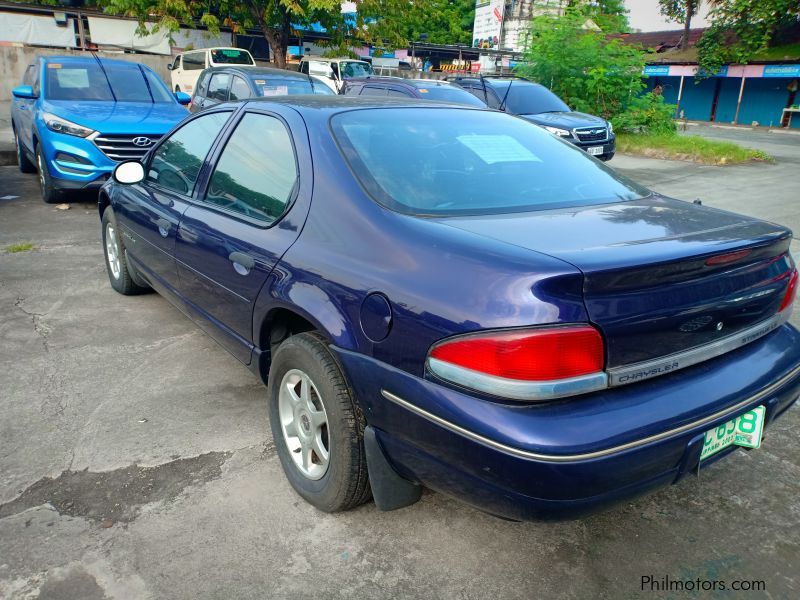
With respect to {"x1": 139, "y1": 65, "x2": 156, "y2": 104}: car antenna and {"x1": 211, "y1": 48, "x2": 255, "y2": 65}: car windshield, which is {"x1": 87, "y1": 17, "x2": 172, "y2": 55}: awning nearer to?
{"x1": 211, "y1": 48, "x2": 255, "y2": 65}: car windshield

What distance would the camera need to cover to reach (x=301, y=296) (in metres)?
2.49

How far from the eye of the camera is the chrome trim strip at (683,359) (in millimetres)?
1961

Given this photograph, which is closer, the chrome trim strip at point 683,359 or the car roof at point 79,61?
the chrome trim strip at point 683,359

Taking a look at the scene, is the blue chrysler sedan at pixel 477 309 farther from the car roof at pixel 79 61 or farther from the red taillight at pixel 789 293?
the car roof at pixel 79 61

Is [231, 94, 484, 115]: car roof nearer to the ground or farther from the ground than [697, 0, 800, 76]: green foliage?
nearer to the ground

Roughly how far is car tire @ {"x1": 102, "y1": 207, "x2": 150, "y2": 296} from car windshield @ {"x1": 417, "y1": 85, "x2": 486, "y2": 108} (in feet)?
22.1

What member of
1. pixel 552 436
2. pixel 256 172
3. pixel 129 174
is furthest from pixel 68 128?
pixel 552 436

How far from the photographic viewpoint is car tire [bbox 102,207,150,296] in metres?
4.80

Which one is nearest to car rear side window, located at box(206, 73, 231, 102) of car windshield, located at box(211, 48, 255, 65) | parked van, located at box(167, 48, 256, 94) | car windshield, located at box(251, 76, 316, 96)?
car windshield, located at box(251, 76, 316, 96)

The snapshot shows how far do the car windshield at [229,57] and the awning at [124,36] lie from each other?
6241 mm

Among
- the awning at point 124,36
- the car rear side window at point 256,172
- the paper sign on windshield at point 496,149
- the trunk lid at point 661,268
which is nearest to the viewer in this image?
the trunk lid at point 661,268

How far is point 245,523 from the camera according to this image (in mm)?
2551

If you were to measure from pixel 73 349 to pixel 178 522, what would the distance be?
2.05m

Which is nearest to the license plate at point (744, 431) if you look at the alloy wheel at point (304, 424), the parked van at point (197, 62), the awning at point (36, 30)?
the alloy wheel at point (304, 424)
